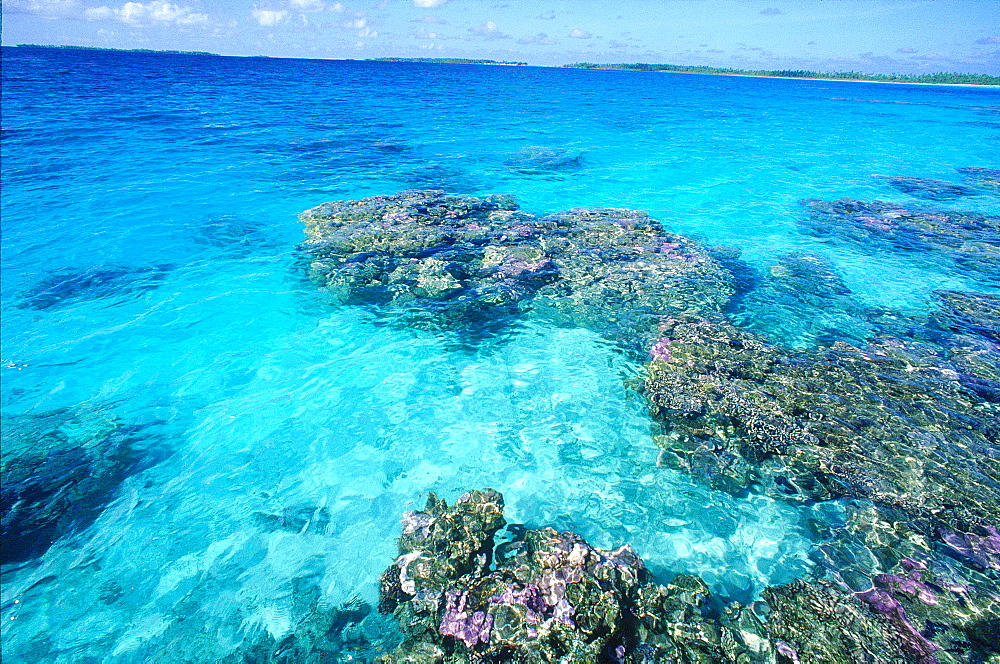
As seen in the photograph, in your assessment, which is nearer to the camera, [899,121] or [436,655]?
[436,655]

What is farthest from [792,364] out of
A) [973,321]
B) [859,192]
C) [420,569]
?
[859,192]

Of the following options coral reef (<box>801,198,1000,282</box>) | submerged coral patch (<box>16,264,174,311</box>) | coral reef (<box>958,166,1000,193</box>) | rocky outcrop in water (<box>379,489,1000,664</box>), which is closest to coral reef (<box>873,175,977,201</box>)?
coral reef (<box>958,166,1000,193</box>)

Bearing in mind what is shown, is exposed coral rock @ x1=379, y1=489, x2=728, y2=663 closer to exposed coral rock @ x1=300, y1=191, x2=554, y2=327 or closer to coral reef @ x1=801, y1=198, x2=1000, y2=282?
exposed coral rock @ x1=300, y1=191, x2=554, y2=327

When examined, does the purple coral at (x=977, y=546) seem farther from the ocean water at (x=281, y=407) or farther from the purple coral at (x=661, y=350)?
the purple coral at (x=661, y=350)

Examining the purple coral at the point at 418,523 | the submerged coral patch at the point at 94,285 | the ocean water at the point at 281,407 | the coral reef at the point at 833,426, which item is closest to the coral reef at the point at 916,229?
the ocean water at the point at 281,407

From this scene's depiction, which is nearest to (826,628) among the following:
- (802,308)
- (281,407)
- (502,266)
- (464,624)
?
(464,624)

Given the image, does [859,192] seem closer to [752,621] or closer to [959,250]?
[959,250]

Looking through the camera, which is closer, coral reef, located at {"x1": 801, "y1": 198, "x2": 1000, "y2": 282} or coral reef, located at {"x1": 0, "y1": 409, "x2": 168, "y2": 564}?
coral reef, located at {"x1": 0, "y1": 409, "x2": 168, "y2": 564}
